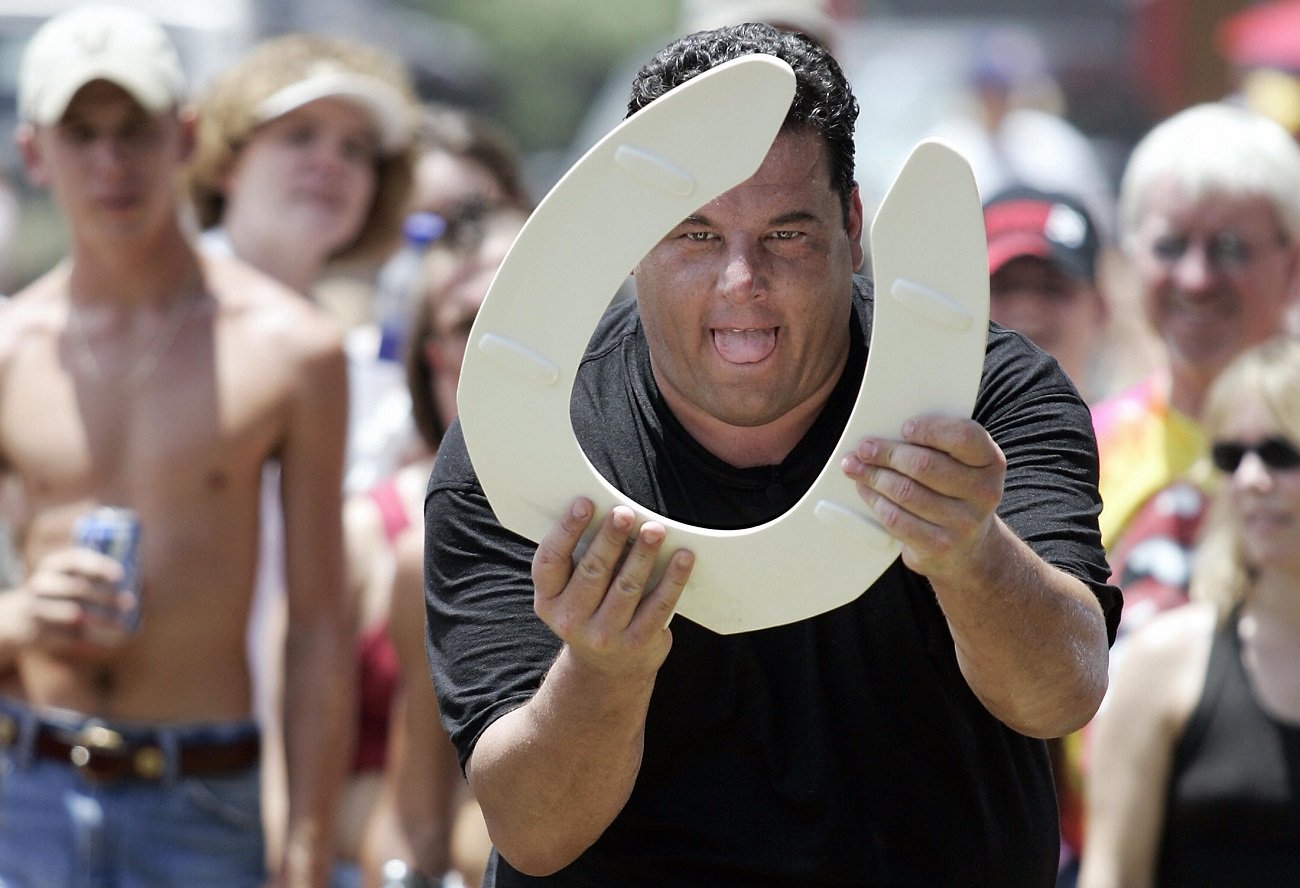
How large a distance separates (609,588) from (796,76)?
64 centimetres

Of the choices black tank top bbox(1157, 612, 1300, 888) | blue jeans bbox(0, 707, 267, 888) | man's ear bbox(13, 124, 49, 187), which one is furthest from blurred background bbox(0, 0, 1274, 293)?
blue jeans bbox(0, 707, 267, 888)

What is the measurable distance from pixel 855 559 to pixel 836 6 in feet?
34.9

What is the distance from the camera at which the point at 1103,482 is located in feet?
13.7

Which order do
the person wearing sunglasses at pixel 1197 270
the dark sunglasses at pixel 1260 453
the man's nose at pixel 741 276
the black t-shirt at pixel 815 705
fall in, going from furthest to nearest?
1. the person wearing sunglasses at pixel 1197 270
2. the dark sunglasses at pixel 1260 453
3. the black t-shirt at pixel 815 705
4. the man's nose at pixel 741 276

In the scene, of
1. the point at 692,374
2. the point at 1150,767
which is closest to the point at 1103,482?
the point at 1150,767

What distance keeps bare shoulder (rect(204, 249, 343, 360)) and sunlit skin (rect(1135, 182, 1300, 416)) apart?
185 centimetres

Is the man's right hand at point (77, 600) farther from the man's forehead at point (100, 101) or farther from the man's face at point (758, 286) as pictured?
the man's face at point (758, 286)

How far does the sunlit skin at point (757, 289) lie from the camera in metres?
2.13

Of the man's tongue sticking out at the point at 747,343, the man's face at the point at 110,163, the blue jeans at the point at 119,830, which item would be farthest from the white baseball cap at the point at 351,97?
the man's tongue sticking out at the point at 747,343

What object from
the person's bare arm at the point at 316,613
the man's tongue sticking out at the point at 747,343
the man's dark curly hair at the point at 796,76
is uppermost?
the man's dark curly hair at the point at 796,76

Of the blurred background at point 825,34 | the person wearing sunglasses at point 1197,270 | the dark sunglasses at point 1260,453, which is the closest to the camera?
the dark sunglasses at point 1260,453

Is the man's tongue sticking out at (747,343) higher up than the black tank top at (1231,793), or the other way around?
the man's tongue sticking out at (747,343)

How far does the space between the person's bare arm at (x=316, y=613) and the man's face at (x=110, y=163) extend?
1.58 feet

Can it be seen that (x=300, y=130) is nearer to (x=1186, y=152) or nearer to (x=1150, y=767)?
(x=1186, y=152)
